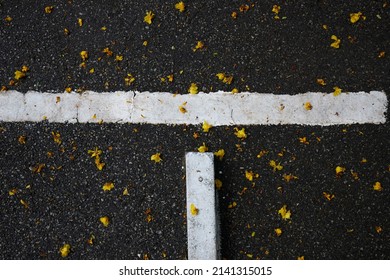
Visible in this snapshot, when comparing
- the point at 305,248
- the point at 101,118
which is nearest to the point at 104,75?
the point at 101,118

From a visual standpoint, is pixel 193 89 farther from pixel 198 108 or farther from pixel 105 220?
pixel 105 220

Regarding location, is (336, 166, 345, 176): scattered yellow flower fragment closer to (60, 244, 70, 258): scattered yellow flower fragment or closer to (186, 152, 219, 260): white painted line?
(186, 152, 219, 260): white painted line

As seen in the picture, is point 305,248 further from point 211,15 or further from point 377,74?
point 211,15

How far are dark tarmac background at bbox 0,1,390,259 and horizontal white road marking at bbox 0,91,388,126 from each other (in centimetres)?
6

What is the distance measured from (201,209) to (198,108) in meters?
0.74

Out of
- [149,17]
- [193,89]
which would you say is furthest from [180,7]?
[193,89]

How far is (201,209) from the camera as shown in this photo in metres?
2.44

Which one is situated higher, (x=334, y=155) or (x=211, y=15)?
(x=211, y=15)

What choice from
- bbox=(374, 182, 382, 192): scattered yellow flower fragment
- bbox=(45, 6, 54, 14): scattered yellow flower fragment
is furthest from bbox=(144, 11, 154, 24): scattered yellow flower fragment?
bbox=(374, 182, 382, 192): scattered yellow flower fragment

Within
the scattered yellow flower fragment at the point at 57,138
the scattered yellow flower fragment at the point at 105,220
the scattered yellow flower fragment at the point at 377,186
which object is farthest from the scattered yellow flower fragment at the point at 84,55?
the scattered yellow flower fragment at the point at 377,186

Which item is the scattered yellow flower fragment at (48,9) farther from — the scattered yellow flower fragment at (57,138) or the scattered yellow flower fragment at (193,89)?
the scattered yellow flower fragment at (193,89)

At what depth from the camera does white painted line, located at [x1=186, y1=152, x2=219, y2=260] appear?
95.3 inches

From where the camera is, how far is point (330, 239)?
2.51m

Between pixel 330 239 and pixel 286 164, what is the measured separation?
2.05 feet
